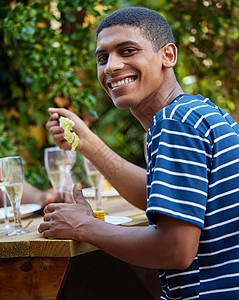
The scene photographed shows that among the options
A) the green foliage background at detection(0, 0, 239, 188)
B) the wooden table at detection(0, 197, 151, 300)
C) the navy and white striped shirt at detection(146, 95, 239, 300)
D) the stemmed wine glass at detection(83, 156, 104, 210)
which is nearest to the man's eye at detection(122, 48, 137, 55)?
the navy and white striped shirt at detection(146, 95, 239, 300)

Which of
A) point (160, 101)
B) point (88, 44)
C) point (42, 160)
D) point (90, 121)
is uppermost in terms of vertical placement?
point (88, 44)

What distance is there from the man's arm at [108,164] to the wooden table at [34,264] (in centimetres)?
47

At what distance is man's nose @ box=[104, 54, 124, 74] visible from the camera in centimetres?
141

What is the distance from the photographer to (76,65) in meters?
3.46

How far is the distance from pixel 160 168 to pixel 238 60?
3.27 m

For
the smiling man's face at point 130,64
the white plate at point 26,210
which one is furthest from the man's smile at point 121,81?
the white plate at point 26,210

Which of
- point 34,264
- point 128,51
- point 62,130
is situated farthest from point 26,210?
point 128,51

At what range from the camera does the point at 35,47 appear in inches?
127

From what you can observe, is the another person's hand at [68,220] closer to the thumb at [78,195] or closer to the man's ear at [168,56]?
the thumb at [78,195]

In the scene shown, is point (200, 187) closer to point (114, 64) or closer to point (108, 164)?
point (114, 64)

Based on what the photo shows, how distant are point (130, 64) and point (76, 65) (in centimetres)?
213

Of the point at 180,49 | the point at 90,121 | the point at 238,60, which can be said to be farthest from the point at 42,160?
the point at 238,60

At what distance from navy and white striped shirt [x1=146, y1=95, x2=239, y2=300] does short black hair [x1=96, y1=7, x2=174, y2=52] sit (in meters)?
0.32

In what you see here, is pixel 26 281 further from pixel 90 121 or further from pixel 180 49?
pixel 180 49
